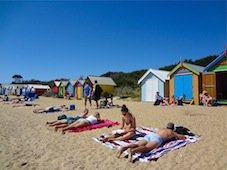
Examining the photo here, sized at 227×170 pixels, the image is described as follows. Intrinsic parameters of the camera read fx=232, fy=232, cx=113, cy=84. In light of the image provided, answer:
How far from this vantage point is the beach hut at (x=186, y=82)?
16177mm

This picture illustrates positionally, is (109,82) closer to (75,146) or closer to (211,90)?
(211,90)

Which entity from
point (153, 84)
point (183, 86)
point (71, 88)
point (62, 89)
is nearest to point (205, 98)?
point (183, 86)

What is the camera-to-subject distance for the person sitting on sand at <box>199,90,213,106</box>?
1495 centimetres

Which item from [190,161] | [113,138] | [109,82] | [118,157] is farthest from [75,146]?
[109,82]

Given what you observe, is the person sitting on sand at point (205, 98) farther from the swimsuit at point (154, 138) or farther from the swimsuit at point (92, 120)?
the swimsuit at point (154, 138)

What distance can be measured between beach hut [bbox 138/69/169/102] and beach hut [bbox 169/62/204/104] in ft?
4.87

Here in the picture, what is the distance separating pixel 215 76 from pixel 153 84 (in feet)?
19.8

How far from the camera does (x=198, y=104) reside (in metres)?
16.0

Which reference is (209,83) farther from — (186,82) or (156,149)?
(156,149)

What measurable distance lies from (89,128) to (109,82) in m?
28.2

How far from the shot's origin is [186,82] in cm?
1686

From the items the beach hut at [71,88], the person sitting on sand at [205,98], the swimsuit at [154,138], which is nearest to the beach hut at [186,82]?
the person sitting on sand at [205,98]

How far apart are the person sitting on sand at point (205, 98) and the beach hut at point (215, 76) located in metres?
0.33

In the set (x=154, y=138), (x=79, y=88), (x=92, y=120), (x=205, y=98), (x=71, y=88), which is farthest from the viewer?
(x=71, y=88)
